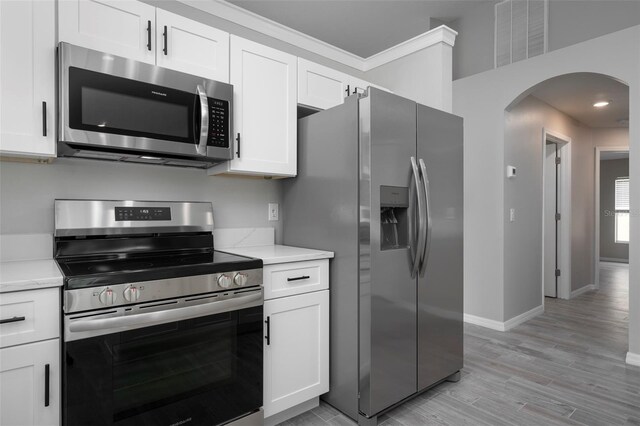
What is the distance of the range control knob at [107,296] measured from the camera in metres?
1.35

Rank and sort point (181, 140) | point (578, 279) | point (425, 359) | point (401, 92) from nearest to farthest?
point (181, 140), point (425, 359), point (401, 92), point (578, 279)

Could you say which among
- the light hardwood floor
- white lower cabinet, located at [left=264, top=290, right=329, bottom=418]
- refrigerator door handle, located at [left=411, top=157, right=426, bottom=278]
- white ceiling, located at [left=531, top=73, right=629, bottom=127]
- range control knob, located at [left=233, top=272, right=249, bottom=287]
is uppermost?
white ceiling, located at [left=531, top=73, right=629, bottom=127]

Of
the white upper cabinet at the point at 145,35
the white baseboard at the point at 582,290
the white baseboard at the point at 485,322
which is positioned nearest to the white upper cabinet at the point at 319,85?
the white upper cabinet at the point at 145,35

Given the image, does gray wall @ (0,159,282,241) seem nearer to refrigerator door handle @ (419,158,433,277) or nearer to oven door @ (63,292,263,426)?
oven door @ (63,292,263,426)

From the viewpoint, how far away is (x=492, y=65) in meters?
3.67

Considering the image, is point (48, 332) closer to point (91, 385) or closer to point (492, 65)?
point (91, 385)

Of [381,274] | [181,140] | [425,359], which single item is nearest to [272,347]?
Result: [381,274]

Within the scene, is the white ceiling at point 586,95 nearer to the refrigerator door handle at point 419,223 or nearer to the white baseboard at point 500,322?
the refrigerator door handle at point 419,223

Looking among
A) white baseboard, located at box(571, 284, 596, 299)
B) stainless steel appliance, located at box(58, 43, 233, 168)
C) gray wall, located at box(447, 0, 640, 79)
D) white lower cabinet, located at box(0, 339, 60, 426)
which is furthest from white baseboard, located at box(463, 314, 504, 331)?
white lower cabinet, located at box(0, 339, 60, 426)

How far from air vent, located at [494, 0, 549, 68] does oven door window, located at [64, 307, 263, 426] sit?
3.41 metres

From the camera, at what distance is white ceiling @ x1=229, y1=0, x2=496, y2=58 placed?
3186 millimetres

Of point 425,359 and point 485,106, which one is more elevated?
point 485,106

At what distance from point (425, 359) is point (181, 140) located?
190 cm

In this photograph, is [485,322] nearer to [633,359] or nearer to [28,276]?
[633,359]
